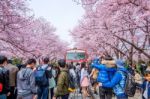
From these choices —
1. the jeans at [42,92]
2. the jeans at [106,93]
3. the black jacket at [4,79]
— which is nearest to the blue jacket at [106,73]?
the jeans at [106,93]

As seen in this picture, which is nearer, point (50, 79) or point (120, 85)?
point (120, 85)

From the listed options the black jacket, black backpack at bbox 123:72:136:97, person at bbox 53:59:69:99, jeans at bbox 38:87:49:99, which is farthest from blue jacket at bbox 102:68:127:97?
the black jacket

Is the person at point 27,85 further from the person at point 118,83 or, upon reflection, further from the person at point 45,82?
the person at point 45,82

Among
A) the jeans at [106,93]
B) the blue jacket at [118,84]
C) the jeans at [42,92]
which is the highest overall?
the blue jacket at [118,84]

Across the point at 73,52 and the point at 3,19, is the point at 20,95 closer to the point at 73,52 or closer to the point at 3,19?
the point at 3,19

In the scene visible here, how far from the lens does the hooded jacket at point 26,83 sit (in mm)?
8234

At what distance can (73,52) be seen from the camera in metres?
39.2

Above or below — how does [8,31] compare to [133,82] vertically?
above

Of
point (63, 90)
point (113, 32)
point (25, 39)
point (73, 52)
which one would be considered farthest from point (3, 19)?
point (73, 52)

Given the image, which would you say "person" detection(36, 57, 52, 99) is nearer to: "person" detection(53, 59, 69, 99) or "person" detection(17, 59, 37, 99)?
"person" detection(53, 59, 69, 99)

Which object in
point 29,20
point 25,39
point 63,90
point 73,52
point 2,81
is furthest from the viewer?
point 73,52

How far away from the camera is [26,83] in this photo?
8289 millimetres

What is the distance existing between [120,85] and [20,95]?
258 cm

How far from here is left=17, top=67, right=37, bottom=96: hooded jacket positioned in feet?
27.0
